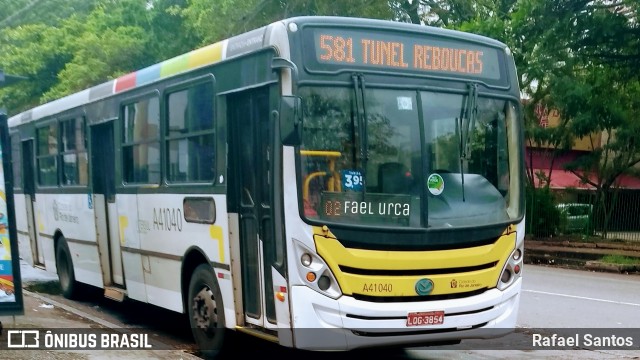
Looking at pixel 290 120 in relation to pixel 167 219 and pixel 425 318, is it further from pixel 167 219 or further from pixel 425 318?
pixel 167 219

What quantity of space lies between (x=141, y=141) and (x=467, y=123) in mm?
4179

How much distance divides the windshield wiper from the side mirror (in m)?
1.59

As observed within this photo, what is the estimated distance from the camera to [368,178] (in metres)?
6.99

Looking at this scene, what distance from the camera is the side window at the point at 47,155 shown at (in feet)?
43.2

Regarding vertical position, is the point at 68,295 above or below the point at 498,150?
below

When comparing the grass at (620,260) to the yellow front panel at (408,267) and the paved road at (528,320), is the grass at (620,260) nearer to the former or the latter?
the paved road at (528,320)

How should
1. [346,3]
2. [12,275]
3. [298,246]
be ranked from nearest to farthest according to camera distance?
1. [298,246]
2. [12,275]
3. [346,3]

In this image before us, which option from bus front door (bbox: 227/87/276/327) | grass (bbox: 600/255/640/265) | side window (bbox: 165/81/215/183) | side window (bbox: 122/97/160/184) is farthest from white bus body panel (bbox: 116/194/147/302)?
grass (bbox: 600/255/640/265)

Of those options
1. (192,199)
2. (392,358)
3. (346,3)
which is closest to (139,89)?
(192,199)

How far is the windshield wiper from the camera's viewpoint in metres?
A: 7.42

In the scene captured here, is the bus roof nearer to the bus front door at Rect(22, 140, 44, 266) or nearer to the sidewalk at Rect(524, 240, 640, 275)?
the bus front door at Rect(22, 140, 44, 266)

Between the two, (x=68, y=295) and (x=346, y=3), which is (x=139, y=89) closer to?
(x=68, y=295)

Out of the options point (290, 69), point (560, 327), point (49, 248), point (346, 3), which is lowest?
point (560, 327)

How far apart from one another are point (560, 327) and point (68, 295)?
24.2ft
